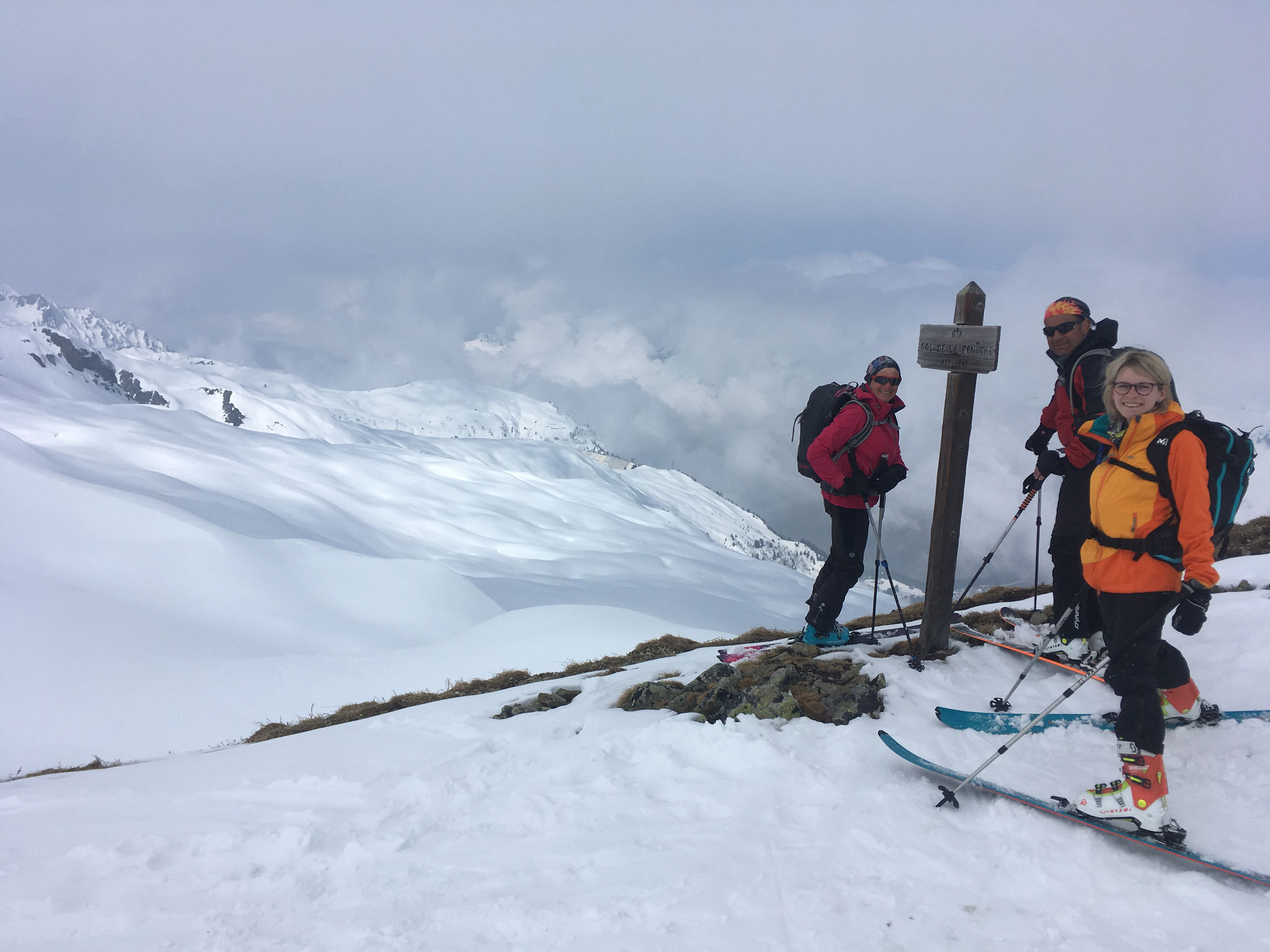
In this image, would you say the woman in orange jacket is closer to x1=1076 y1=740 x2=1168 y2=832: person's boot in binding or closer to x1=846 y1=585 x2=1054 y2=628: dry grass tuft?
x1=1076 y1=740 x2=1168 y2=832: person's boot in binding

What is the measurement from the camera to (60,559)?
17.2 m

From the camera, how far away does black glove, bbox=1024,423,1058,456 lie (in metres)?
6.47

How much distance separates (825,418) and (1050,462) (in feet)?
7.15

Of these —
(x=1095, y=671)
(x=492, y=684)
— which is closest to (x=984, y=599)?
(x=1095, y=671)

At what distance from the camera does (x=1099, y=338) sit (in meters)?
5.68

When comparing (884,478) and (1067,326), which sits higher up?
(1067,326)

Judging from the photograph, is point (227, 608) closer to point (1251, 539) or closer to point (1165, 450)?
point (1165, 450)

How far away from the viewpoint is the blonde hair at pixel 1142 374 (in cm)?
384

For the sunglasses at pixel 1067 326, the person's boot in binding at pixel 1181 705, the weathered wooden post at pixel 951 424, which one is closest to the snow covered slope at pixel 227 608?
the weathered wooden post at pixel 951 424

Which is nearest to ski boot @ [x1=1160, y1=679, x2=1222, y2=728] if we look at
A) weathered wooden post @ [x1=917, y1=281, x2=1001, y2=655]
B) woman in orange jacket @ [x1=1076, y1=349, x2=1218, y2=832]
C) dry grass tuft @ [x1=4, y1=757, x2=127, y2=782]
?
woman in orange jacket @ [x1=1076, y1=349, x2=1218, y2=832]

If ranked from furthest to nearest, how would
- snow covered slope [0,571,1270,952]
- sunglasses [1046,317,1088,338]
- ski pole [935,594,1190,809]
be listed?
sunglasses [1046,317,1088,338] → ski pole [935,594,1190,809] → snow covered slope [0,571,1270,952]

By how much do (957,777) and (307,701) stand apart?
10647 mm

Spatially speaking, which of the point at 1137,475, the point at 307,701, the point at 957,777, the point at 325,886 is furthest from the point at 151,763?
the point at 1137,475

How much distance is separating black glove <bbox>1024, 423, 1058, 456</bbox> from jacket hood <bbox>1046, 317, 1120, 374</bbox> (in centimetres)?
86
